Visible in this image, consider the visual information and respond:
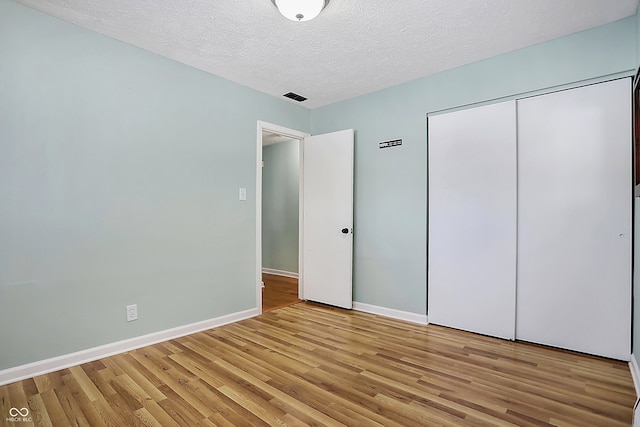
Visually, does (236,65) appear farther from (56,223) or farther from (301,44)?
(56,223)

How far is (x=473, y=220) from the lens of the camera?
3035 mm

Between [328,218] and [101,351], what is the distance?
2.50 metres

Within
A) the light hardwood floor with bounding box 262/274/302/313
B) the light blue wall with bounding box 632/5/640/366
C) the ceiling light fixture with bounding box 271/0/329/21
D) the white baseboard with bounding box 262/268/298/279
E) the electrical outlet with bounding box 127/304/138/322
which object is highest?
the ceiling light fixture with bounding box 271/0/329/21

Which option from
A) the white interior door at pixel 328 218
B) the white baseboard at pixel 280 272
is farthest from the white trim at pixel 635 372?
the white baseboard at pixel 280 272

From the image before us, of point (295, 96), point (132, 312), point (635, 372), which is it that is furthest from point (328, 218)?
point (635, 372)

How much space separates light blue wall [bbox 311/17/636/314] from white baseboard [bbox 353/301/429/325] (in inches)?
2.0

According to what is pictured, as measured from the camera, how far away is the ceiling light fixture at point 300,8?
2.05 metres

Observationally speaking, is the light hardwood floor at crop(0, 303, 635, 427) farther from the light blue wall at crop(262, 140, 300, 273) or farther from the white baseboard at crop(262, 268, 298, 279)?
the light blue wall at crop(262, 140, 300, 273)

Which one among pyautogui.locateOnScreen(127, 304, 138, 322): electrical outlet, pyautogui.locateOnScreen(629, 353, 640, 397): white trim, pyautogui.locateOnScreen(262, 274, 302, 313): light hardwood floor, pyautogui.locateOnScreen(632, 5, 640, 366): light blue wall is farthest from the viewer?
pyautogui.locateOnScreen(262, 274, 302, 313): light hardwood floor

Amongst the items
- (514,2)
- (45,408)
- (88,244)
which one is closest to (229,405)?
(45,408)

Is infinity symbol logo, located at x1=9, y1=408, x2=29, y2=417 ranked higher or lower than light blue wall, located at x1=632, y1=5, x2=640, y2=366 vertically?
lower

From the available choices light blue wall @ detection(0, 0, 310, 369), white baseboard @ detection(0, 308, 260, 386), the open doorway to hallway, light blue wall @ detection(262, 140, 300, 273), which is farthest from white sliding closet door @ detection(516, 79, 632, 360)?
light blue wall @ detection(262, 140, 300, 273)

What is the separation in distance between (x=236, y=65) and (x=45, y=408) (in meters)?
2.85

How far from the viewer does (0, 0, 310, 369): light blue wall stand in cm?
219
